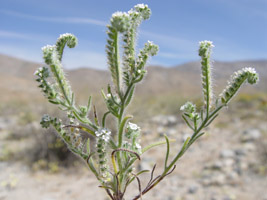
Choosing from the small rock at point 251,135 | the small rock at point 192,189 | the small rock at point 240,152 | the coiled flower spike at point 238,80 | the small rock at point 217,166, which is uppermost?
the coiled flower spike at point 238,80

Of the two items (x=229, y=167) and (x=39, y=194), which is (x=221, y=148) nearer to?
(x=229, y=167)

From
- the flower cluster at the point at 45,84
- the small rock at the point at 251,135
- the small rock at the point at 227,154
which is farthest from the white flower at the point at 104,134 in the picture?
the small rock at the point at 251,135

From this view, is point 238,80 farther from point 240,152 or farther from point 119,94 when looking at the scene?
point 240,152

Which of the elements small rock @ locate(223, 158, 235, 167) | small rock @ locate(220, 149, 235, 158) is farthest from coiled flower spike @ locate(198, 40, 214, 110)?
small rock @ locate(220, 149, 235, 158)

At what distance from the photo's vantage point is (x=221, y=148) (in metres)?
11.1

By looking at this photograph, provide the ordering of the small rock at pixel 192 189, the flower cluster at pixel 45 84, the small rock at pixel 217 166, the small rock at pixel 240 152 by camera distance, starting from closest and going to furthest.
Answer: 1. the flower cluster at pixel 45 84
2. the small rock at pixel 192 189
3. the small rock at pixel 217 166
4. the small rock at pixel 240 152

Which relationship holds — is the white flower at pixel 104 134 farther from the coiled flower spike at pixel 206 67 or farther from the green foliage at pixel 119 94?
the coiled flower spike at pixel 206 67

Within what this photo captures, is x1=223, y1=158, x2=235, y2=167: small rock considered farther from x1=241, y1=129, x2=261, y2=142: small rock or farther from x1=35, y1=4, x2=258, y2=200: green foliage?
x1=35, y1=4, x2=258, y2=200: green foliage

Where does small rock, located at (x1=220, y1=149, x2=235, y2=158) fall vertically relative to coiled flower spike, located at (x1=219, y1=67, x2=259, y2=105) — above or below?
below

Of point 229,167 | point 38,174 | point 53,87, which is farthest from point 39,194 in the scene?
point 53,87

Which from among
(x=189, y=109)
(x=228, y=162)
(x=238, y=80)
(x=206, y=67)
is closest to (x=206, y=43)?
(x=206, y=67)

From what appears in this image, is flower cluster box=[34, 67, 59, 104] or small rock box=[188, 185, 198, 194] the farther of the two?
small rock box=[188, 185, 198, 194]

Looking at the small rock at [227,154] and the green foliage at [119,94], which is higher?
the green foliage at [119,94]

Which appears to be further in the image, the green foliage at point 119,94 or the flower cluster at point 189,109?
the flower cluster at point 189,109
